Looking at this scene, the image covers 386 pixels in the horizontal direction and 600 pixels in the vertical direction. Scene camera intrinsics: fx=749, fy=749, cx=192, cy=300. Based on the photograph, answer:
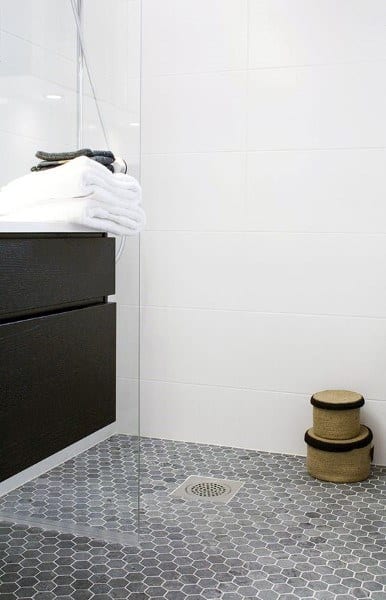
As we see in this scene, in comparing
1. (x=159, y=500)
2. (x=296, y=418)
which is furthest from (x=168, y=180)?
(x=159, y=500)

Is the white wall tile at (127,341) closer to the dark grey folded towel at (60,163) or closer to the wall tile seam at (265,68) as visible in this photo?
the dark grey folded towel at (60,163)

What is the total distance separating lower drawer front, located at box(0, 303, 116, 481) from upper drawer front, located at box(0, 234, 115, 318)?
0.04m

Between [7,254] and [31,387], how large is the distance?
0.28m

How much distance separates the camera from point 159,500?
2.43 metres

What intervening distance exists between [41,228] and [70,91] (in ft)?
2.82

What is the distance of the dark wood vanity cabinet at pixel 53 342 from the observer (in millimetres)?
1435

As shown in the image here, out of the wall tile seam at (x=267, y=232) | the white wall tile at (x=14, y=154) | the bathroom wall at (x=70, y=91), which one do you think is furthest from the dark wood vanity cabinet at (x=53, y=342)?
the wall tile seam at (x=267, y=232)

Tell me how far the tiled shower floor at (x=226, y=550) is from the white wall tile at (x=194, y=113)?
129 centimetres

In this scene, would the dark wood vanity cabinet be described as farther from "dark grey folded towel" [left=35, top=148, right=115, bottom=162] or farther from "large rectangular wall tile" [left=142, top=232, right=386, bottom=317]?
"large rectangular wall tile" [left=142, top=232, right=386, bottom=317]

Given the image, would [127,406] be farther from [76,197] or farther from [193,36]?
[193,36]

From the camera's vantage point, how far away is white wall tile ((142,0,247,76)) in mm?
2861

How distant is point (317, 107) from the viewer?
9.11 ft

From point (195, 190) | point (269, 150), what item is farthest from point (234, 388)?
point (269, 150)

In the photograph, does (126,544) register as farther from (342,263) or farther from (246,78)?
(246,78)
